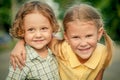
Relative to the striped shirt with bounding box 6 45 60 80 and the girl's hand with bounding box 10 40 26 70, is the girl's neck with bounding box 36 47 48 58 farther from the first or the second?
the girl's hand with bounding box 10 40 26 70

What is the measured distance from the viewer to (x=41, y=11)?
13.8ft

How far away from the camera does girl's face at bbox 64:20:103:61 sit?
4.15 m

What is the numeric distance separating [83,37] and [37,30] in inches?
16.7

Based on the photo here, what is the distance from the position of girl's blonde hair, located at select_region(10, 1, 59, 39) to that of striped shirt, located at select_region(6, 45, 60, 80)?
180mm

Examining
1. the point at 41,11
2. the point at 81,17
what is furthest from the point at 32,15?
the point at 81,17

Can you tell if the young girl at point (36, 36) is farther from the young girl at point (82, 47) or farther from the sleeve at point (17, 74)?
the young girl at point (82, 47)

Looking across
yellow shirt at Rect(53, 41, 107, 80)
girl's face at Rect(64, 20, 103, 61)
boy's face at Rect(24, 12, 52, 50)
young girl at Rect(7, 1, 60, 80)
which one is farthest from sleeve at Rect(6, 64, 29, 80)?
girl's face at Rect(64, 20, 103, 61)

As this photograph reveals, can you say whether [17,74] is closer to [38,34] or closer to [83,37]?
[38,34]

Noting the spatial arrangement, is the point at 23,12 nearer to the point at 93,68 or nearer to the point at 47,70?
the point at 47,70

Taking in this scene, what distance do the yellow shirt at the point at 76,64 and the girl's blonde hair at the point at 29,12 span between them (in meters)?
0.23

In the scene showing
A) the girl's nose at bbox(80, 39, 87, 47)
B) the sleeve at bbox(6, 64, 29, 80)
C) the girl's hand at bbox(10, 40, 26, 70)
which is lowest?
the sleeve at bbox(6, 64, 29, 80)

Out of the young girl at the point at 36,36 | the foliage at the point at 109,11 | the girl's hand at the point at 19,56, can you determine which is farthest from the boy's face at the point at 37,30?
the foliage at the point at 109,11

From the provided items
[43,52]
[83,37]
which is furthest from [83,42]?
[43,52]

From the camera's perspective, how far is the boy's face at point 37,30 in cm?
416
